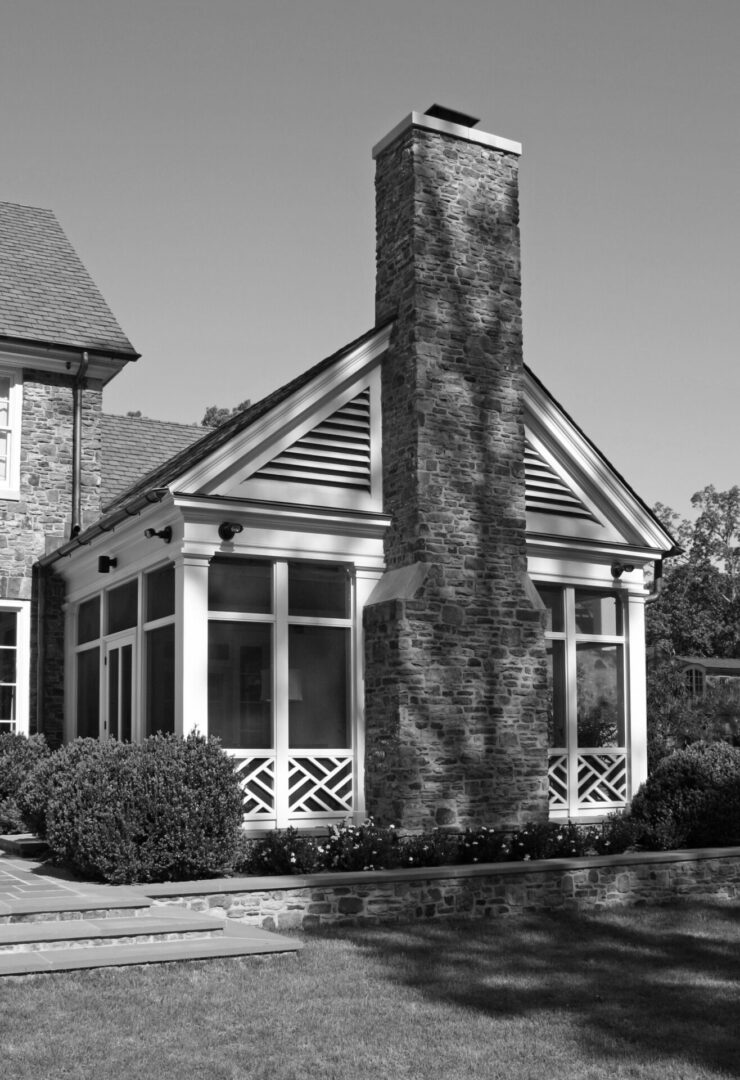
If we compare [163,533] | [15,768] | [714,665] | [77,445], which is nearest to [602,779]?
[163,533]

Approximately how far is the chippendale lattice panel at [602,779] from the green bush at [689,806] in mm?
766

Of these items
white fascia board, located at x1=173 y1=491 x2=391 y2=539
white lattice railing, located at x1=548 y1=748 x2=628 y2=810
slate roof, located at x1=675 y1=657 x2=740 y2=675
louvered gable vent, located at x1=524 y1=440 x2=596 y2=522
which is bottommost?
white lattice railing, located at x1=548 y1=748 x2=628 y2=810

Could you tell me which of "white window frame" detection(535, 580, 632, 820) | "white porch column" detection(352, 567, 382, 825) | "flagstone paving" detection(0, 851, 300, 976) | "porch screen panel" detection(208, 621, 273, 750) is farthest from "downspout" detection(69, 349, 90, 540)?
"flagstone paving" detection(0, 851, 300, 976)

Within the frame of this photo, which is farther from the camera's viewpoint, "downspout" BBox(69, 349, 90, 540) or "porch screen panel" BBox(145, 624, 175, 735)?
"downspout" BBox(69, 349, 90, 540)

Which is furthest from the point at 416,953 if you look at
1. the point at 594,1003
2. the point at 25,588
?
the point at 25,588

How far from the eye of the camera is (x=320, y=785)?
13.7 metres

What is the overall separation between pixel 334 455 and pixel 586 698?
4504mm

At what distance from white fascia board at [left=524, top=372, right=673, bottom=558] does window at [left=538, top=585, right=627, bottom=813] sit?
913 millimetres

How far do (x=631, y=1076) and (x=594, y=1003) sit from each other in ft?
5.80

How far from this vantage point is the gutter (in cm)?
1301

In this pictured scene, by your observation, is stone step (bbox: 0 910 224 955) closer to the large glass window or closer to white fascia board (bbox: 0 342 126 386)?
the large glass window

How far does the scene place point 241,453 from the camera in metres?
13.5

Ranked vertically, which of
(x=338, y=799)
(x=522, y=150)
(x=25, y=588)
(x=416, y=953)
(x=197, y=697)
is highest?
(x=522, y=150)

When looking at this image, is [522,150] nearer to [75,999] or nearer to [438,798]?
[438,798]
